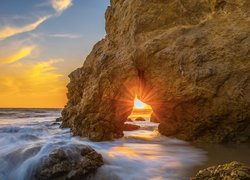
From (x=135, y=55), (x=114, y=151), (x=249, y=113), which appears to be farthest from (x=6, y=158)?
(x=249, y=113)

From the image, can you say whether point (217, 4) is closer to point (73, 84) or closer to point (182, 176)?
point (73, 84)

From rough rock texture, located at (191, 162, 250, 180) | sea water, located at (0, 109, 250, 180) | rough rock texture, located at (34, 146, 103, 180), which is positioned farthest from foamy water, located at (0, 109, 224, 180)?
rough rock texture, located at (191, 162, 250, 180)

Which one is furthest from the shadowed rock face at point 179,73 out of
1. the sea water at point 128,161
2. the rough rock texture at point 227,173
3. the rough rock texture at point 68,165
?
the rough rock texture at point 227,173

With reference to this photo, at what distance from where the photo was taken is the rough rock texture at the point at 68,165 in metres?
6.54

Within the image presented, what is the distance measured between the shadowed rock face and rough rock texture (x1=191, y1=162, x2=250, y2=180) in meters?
6.26

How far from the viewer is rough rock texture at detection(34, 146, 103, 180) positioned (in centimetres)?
654

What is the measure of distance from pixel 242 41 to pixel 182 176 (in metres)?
6.69

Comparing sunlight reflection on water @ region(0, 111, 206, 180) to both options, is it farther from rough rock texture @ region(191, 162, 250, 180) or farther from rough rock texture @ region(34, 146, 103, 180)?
rough rock texture @ region(191, 162, 250, 180)

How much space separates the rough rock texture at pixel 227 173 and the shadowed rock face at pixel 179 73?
6.26 metres

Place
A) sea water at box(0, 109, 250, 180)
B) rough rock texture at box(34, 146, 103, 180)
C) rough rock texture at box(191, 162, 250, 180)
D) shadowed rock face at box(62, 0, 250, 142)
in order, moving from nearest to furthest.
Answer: rough rock texture at box(191, 162, 250, 180) → rough rock texture at box(34, 146, 103, 180) → sea water at box(0, 109, 250, 180) → shadowed rock face at box(62, 0, 250, 142)

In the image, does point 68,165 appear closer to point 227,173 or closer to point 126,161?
point 126,161

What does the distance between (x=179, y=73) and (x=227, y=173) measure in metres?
7.10

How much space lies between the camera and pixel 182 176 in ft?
22.3

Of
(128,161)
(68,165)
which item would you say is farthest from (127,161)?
(68,165)
